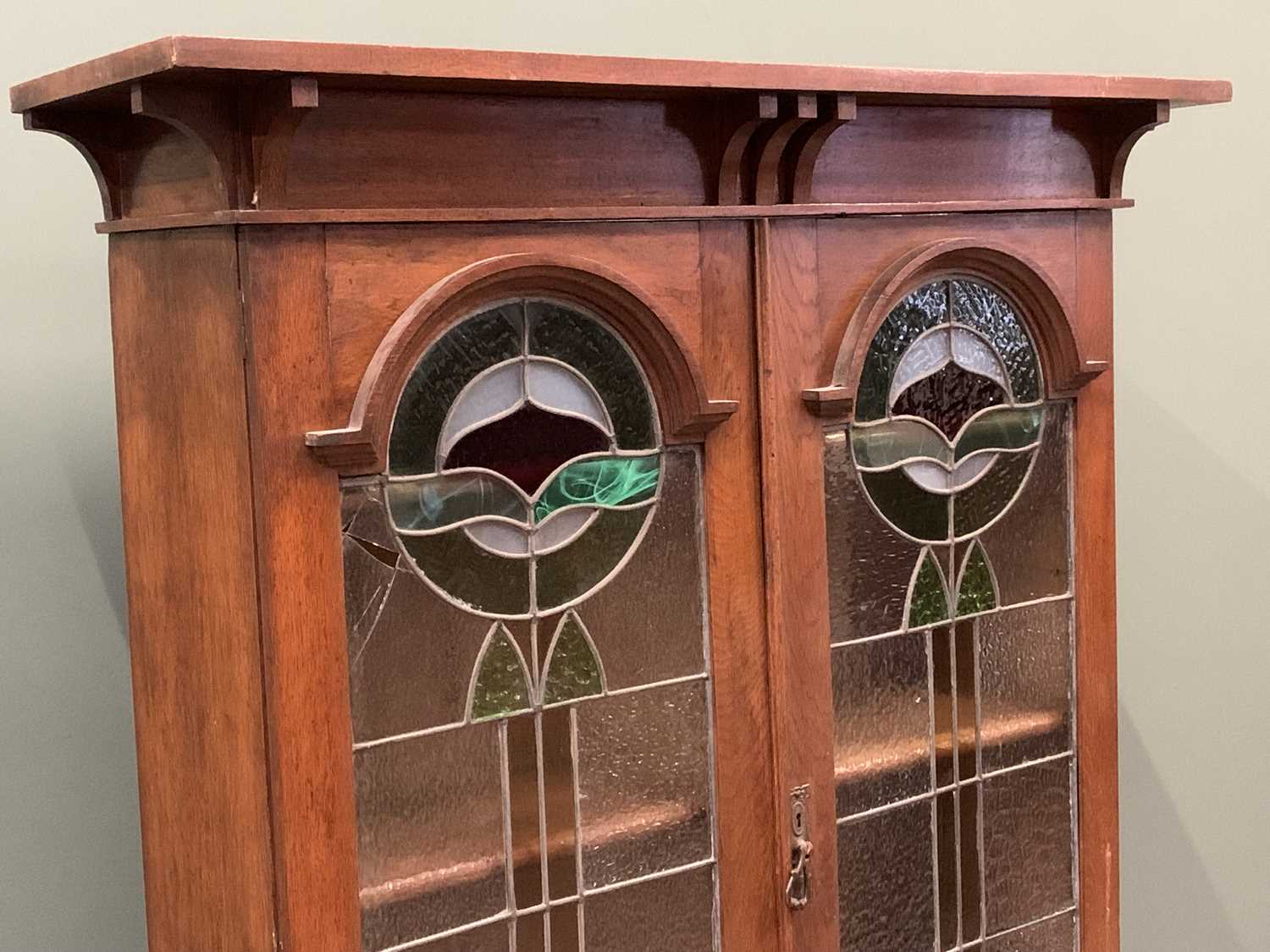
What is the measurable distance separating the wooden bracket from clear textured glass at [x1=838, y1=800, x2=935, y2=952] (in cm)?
114

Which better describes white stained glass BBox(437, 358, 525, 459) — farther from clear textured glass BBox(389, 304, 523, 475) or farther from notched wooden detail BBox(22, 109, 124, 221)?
notched wooden detail BBox(22, 109, 124, 221)

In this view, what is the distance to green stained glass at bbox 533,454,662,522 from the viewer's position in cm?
194

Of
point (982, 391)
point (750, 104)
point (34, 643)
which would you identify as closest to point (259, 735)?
point (34, 643)

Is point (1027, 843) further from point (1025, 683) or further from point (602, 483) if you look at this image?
point (602, 483)

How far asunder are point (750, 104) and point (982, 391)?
0.57 meters

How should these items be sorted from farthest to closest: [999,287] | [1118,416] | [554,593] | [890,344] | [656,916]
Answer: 1. [1118,416]
2. [999,287]
3. [890,344]
4. [656,916]
5. [554,593]

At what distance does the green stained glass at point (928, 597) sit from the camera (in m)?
2.26

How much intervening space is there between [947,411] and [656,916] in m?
0.76

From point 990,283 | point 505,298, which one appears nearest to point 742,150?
point 505,298

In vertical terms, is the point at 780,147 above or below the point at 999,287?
above

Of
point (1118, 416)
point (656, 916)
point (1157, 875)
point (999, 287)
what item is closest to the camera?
point (656, 916)

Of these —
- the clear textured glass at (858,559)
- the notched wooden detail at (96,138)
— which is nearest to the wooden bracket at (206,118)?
the notched wooden detail at (96,138)

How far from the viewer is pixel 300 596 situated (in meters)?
1.76

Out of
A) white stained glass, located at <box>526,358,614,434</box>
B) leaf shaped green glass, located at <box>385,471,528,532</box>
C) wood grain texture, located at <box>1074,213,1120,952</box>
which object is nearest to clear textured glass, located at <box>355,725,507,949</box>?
leaf shaped green glass, located at <box>385,471,528,532</box>
